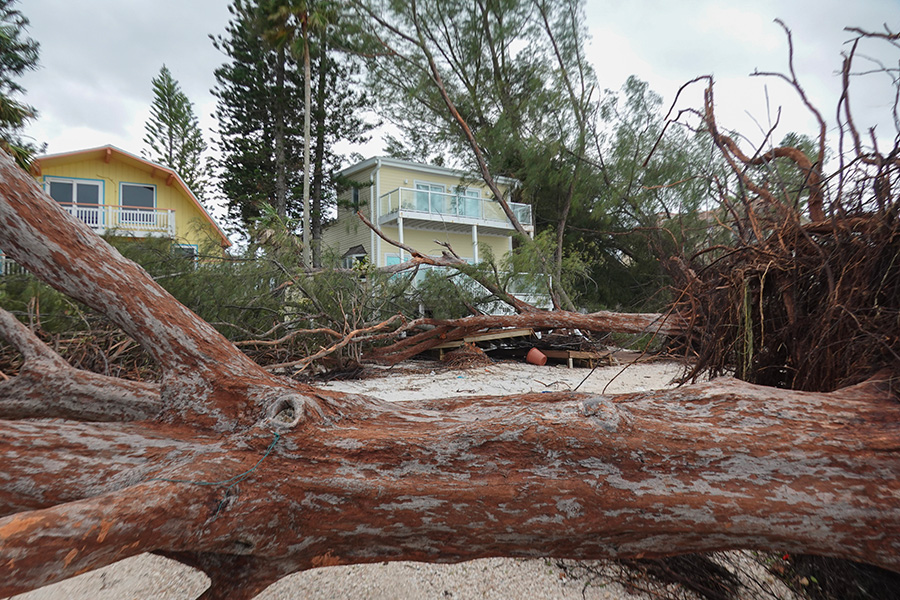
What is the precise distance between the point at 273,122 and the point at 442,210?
8.81 metres

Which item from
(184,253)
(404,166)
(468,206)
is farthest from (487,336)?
(404,166)

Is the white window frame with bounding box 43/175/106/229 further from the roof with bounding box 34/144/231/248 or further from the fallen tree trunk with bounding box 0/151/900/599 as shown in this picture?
the fallen tree trunk with bounding box 0/151/900/599

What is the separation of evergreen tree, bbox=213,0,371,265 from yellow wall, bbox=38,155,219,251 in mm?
2143

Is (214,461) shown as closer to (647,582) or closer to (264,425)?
(264,425)

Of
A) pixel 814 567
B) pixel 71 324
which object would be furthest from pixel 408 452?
pixel 71 324

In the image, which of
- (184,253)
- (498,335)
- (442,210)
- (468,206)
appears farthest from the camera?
(468,206)

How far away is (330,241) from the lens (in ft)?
74.1

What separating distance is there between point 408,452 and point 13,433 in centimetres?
124

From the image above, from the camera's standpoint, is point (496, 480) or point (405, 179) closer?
point (496, 480)

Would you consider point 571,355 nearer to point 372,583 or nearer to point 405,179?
point 372,583

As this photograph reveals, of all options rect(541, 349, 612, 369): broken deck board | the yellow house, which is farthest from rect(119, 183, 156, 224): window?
rect(541, 349, 612, 369): broken deck board

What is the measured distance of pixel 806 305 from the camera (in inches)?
84.2

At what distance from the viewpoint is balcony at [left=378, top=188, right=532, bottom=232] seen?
58.5ft

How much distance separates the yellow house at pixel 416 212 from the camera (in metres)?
18.1
